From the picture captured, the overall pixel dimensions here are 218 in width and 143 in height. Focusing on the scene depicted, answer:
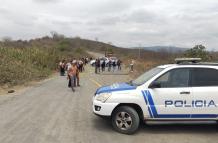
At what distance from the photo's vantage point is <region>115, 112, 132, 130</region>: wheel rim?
10.5m

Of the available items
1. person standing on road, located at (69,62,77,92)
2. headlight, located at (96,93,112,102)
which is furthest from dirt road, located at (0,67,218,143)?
person standing on road, located at (69,62,77,92)

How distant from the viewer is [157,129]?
11070 millimetres

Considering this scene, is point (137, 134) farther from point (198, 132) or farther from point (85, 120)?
point (85, 120)

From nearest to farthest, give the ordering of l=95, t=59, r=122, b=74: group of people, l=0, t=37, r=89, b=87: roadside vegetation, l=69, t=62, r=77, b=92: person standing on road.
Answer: l=69, t=62, r=77, b=92: person standing on road
l=0, t=37, r=89, b=87: roadside vegetation
l=95, t=59, r=122, b=74: group of people

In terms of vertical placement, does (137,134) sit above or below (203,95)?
below

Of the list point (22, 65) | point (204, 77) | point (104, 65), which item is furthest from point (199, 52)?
point (104, 65)

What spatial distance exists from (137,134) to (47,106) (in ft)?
20.2

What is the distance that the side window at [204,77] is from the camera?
10.5 metres

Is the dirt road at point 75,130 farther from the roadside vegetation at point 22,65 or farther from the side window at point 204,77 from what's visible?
the roadside vegetation at point 22,65

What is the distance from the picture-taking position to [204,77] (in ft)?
34.8

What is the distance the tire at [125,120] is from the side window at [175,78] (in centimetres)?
101

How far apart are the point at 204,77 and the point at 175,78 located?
0.72 metres

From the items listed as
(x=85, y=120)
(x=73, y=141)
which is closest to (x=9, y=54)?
(x=85, y=120)

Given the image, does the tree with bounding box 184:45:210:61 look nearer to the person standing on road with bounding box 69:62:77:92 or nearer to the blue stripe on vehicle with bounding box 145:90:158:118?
the person standing on road with bounding box 69:62:77:92
